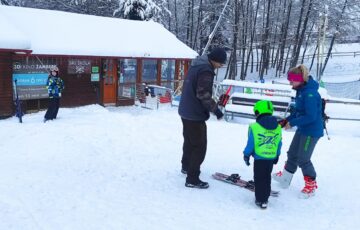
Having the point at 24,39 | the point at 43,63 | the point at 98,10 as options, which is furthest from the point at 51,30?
the point at 98,10

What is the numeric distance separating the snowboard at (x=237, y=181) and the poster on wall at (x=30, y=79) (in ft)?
34.2

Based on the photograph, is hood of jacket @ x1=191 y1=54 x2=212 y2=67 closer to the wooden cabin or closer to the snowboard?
the snowboard

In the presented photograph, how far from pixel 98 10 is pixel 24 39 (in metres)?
Answer: 23.0

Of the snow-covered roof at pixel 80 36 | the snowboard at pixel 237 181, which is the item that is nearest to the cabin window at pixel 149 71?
the snow-covered roof at pixel 80 36

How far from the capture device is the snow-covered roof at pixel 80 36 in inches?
555

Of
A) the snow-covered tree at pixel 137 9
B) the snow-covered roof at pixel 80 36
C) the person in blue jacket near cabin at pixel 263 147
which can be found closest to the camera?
the person in blue jacket near cabin at pixel 263 147

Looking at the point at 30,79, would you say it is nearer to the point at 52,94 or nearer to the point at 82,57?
the point at 82,57

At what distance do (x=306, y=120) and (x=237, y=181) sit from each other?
1390mm

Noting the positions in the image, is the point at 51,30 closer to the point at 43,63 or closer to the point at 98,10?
the point at 43,63

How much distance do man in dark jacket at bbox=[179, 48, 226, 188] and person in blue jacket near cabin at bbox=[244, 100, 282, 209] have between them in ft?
1.81

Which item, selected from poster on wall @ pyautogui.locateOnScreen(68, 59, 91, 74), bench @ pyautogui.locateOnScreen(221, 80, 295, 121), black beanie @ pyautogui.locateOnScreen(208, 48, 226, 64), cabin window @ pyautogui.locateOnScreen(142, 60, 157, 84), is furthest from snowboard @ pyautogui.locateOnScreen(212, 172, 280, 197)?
cabin window @ pyautogui.locateOnScreen(142, 60, 157, 84)

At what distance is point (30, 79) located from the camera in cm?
1449

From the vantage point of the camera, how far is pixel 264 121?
4.85 metres

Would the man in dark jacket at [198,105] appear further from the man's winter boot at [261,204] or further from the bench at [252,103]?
the bench at [252,103]
